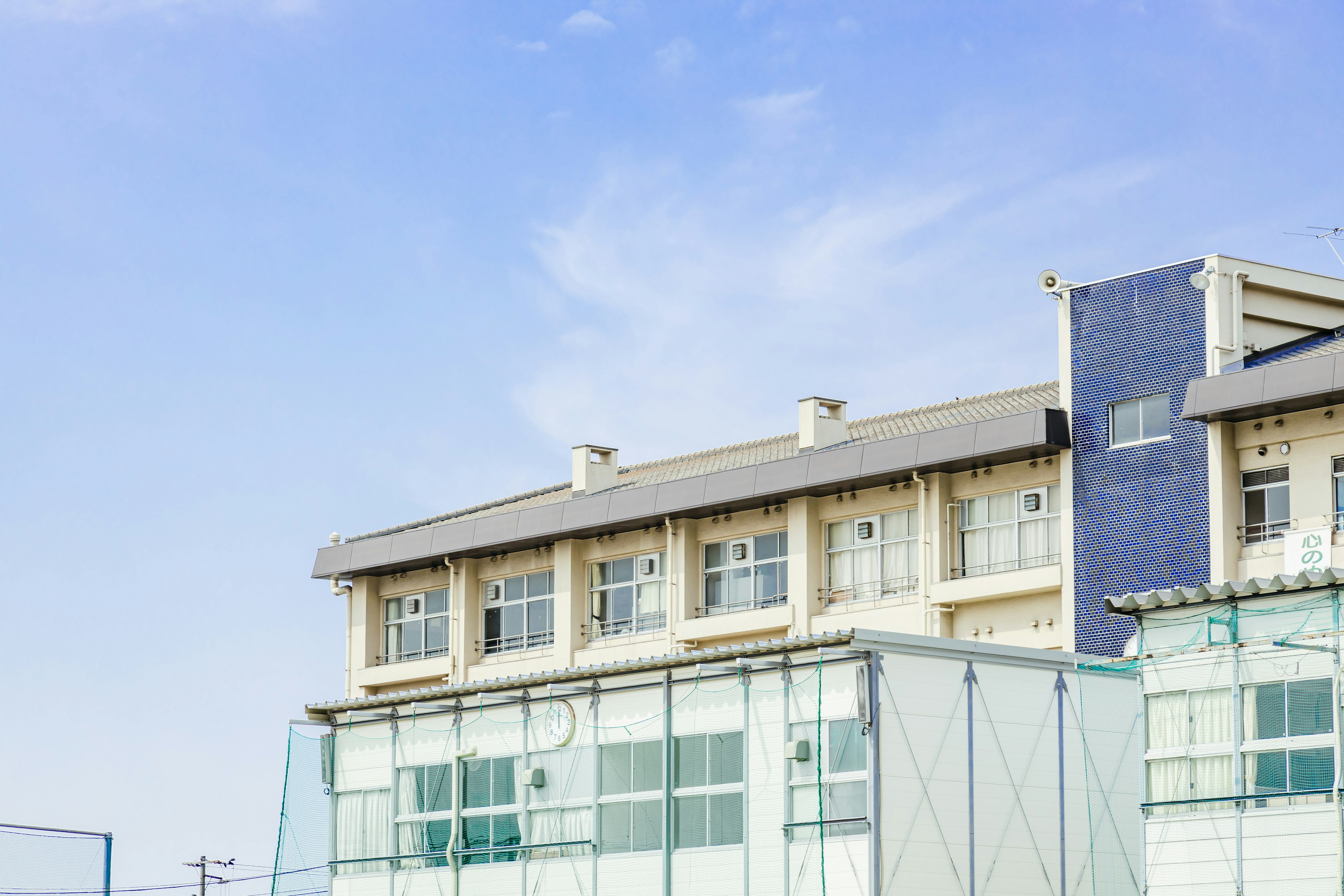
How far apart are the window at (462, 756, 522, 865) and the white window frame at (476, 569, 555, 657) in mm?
16968

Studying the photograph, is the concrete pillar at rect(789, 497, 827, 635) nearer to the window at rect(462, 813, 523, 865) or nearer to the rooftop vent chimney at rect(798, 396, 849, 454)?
the rooftop vent chimney at rect(798, 396, 849, 454)

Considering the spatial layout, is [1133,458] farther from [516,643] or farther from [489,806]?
[516,643]

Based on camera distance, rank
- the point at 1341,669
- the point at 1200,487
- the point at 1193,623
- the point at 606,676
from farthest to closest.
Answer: the point at 1200,487, the point at 606,676, the point at 1193,623, the point at 1341,669

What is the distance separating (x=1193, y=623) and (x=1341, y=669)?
1.80m

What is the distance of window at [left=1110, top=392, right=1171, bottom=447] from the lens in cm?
3484

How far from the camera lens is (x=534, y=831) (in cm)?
2719

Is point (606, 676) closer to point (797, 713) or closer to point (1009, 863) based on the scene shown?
point (797, 713)

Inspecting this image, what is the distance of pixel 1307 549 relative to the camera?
32.0 meters

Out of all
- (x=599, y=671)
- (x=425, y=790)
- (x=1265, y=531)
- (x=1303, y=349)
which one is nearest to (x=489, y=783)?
(x=425, y=790)

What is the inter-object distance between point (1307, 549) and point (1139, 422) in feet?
15.0

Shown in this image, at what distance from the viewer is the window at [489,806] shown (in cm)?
2753

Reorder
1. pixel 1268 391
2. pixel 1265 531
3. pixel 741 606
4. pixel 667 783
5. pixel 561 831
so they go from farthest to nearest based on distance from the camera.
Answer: pixel 741 606
pixel 1265 531
pixel 1268 391
pixel 561 831
pixel 667 783

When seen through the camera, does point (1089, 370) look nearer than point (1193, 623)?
No

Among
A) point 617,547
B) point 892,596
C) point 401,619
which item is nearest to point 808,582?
point 892,596
